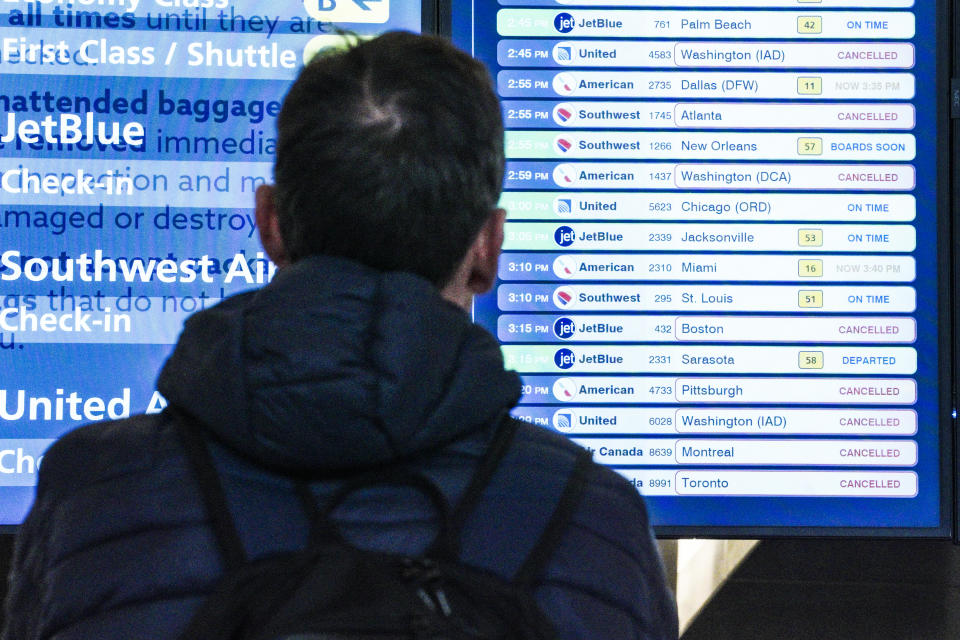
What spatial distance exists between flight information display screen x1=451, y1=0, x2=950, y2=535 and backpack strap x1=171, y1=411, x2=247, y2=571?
1509 mm

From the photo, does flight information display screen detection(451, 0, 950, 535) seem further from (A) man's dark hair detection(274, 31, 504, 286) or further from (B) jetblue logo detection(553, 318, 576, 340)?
(A) man's dark hair detection(274, 31, 504, 286)

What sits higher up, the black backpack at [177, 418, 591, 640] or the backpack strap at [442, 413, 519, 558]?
the backpack strap at [442, 413, 519, 558]

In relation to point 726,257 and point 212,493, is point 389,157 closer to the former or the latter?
point 212,493

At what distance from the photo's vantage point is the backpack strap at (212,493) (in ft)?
3.40

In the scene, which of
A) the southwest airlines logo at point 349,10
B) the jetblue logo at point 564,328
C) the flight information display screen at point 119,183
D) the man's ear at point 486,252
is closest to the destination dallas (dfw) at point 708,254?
the jetblue logo at point 564,328

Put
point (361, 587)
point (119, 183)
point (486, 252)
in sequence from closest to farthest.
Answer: point (361, 587) < point (486, 252) < point (119, 183)

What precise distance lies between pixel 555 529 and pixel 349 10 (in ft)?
5.72

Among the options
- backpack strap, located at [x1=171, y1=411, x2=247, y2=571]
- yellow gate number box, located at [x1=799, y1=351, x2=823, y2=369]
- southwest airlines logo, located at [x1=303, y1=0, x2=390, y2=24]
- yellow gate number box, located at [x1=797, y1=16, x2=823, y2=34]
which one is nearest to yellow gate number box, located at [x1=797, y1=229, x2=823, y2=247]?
yellow gate number box, located at [x1=799, y1=351, x2=823, y2=369]

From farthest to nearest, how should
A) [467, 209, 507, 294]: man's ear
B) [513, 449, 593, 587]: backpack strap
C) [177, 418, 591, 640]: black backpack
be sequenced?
[467, 209, 507, 294]: man's ear < [513, 449, 593, 587]: backpack strap < [177, 418, 591, 640]: black backpack

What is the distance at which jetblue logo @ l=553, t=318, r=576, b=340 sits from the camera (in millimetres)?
2574

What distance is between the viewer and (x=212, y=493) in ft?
3.49

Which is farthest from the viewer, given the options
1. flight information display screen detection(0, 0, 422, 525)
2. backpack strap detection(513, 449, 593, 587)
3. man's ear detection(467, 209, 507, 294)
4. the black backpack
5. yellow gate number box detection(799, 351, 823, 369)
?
yellow gate number box detection(799, 351, 823, 369)

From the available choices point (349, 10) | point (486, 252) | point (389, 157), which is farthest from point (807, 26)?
point (389, 157)

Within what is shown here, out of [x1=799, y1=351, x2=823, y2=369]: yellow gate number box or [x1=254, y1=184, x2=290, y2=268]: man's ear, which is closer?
[x1=254, y1=184, x2=290, y2=268]: man's ear
